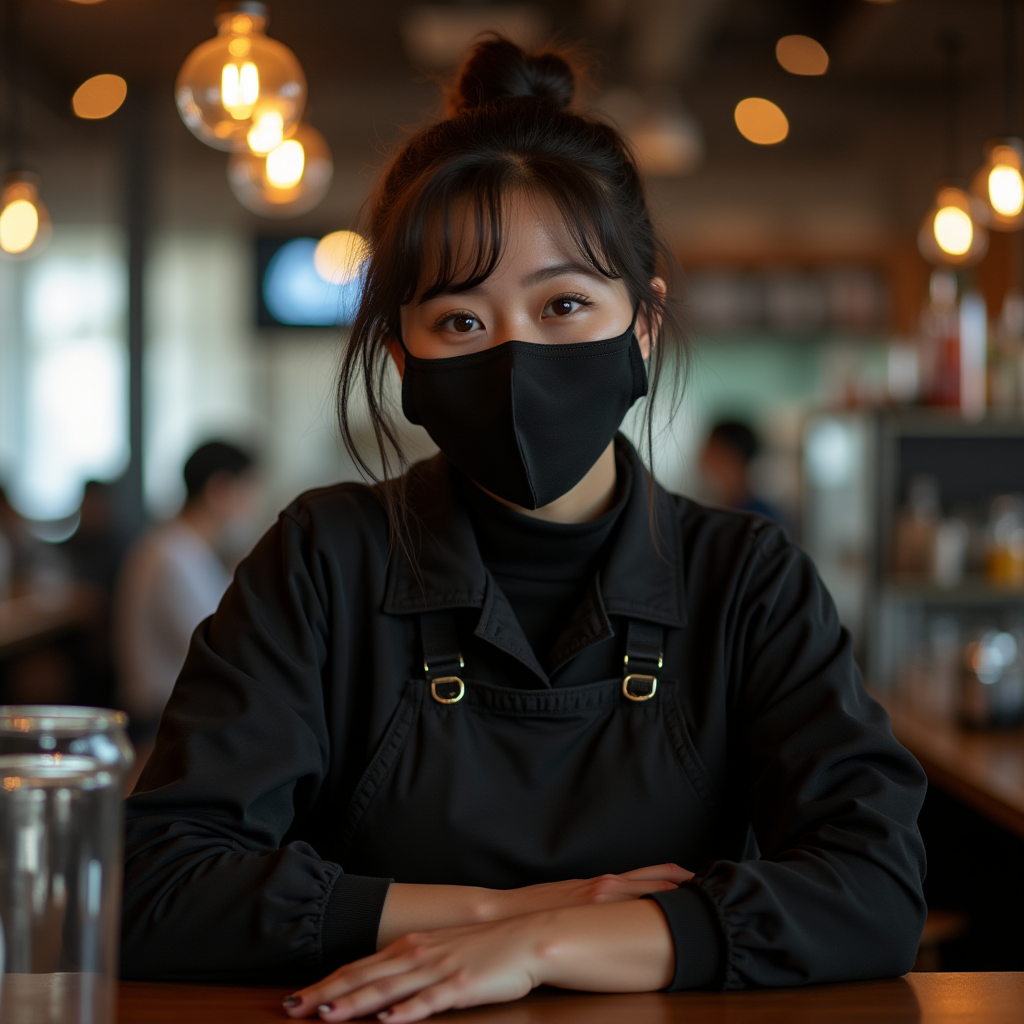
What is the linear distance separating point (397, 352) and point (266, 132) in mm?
853

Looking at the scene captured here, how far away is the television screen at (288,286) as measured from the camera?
6.89 m

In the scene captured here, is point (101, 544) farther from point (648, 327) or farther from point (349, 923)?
point (349, 923)

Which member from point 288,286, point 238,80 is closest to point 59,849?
point 238,80

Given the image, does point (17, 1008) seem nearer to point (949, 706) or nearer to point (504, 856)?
point (504, 856)

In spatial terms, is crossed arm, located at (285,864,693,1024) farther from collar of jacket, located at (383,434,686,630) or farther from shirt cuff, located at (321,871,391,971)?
collar of jacket, located at (383,434,686,630)

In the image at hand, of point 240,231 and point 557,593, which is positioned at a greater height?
point 240,231

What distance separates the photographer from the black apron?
1.17 m

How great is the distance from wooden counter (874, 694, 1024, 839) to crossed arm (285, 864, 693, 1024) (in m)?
1.29

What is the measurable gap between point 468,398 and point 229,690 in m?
0.38

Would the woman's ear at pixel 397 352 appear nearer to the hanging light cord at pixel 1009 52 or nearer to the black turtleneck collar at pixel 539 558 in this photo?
the black turtleneck collar at pixel 539 558

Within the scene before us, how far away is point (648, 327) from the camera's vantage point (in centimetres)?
134

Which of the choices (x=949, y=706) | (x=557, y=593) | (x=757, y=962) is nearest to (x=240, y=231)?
(x=949, y=706)

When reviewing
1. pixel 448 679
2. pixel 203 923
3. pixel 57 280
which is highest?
pixel 57 280

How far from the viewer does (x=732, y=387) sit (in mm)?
7223
